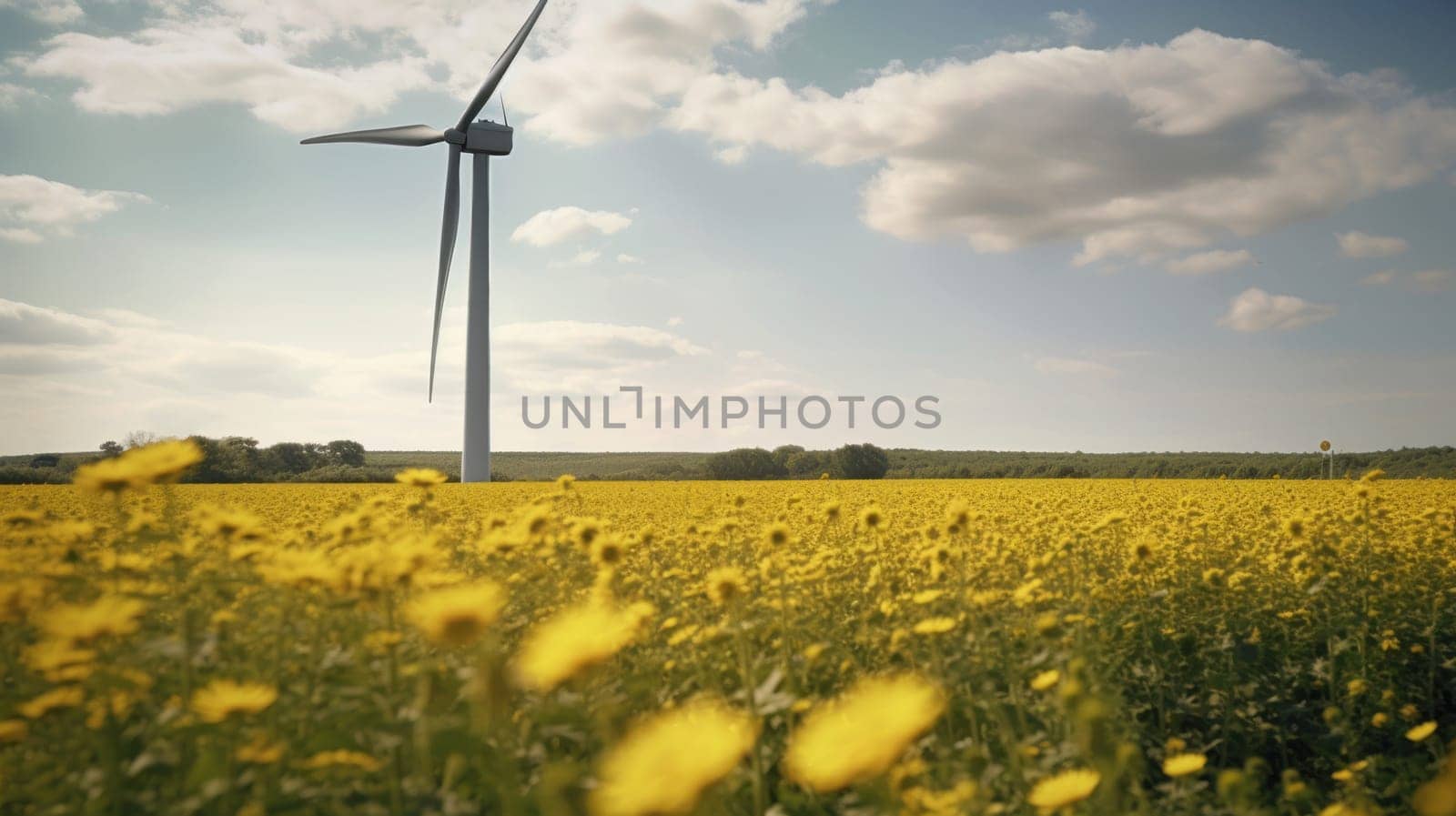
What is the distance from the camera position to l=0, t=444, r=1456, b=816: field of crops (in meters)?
2.40

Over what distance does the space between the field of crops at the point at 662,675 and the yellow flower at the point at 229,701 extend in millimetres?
12

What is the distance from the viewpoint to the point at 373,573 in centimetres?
287

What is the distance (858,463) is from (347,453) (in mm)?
29303

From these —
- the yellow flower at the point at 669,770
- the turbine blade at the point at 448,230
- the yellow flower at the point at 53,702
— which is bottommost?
the yellow flower at the point at 53,702

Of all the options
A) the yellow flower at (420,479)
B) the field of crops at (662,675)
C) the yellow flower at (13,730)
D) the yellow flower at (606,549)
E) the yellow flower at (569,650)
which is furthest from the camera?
the yellow flower at (420,479)

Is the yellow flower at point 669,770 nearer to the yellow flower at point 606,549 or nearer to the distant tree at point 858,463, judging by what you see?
the yellow flower at point 606,549

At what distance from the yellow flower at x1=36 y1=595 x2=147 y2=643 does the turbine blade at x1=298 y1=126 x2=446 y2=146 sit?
31.4m

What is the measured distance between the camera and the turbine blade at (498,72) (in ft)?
104

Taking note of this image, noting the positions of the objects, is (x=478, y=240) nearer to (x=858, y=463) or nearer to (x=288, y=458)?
(x=288, y=458)

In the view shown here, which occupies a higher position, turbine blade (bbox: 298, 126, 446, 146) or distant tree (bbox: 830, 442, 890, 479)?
turbine blade (bbox: 298, 126, 446, 146)

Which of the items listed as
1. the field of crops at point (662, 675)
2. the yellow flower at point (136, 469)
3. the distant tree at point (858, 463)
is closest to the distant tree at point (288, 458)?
the distant tree at point (858, 463)

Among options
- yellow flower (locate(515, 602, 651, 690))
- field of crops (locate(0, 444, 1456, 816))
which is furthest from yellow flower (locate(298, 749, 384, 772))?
yellow flower (locate(515, 602, 651, 690))

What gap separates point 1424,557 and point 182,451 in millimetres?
10981

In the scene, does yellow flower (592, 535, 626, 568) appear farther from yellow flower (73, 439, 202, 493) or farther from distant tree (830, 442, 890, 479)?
distant tree (830, 442, 890, 479)
